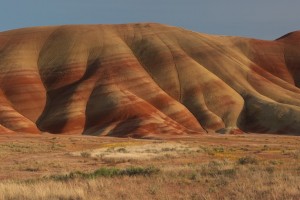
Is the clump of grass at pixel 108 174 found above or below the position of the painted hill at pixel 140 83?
→ above

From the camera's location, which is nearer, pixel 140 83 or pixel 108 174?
pixel 108 174

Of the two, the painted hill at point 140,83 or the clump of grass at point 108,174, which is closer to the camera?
the clump of grass at point 108,174

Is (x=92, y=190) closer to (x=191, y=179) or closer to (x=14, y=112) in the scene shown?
(x=191, y=179)

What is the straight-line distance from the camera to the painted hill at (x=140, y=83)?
9869 cm

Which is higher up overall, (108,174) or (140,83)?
(108,174)

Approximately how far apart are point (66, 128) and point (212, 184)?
82277mm

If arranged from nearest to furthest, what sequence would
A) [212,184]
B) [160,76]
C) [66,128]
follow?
[212,184]
[66,128]
[160,76]

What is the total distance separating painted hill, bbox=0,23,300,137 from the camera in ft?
324

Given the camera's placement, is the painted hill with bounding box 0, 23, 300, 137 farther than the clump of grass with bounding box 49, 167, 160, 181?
Yes

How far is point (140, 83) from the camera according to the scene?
109 meters

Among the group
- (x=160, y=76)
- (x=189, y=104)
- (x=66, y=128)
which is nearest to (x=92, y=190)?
(x=66, y=128)

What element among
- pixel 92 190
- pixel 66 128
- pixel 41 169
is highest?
pixel 92 190

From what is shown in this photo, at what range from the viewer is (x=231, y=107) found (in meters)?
105

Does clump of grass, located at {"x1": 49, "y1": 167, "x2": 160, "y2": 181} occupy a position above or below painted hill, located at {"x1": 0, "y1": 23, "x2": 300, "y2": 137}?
above
